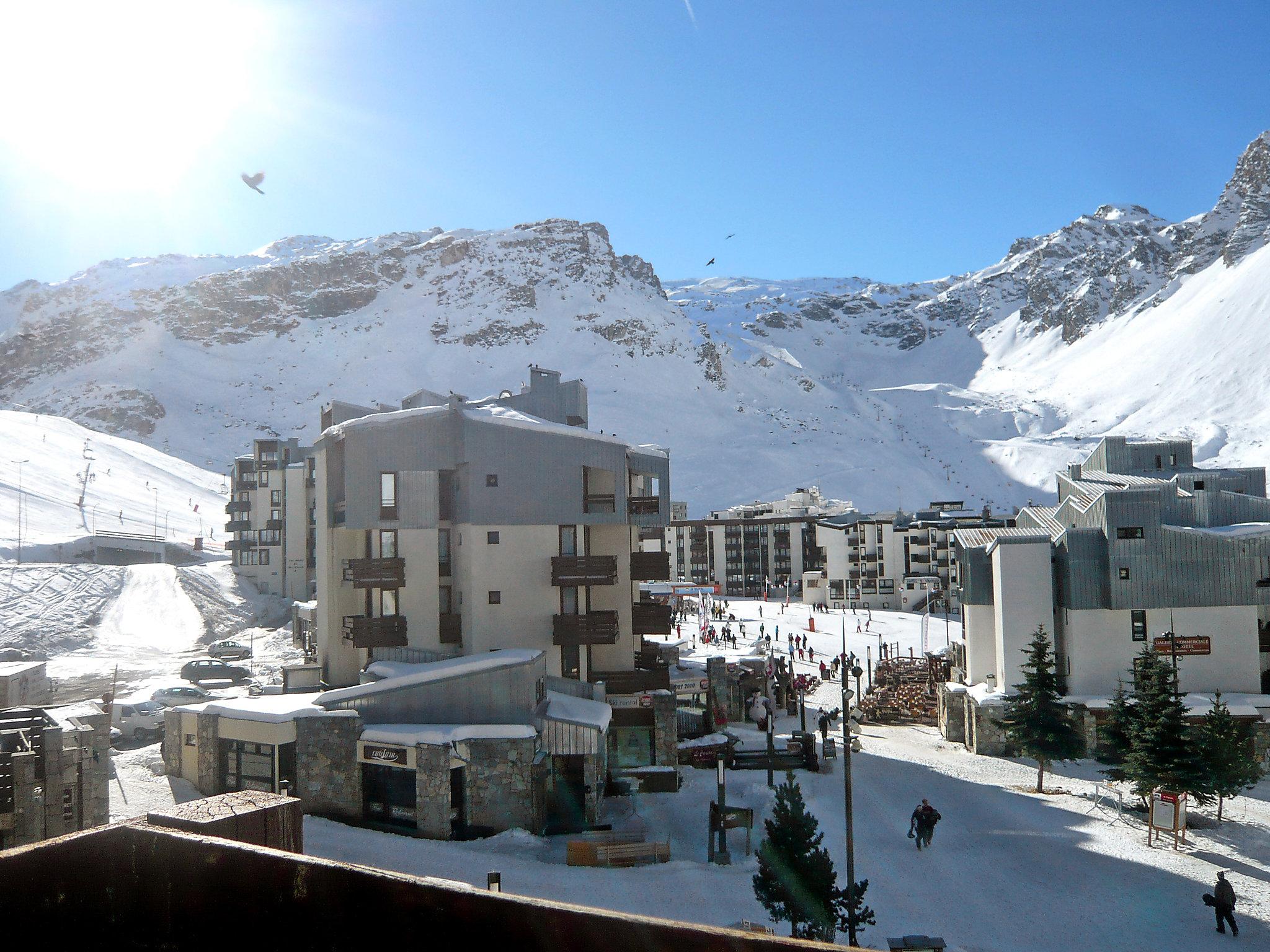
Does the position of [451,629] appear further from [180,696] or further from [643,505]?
[180,696]

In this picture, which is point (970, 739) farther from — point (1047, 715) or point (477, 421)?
point (477, 421)

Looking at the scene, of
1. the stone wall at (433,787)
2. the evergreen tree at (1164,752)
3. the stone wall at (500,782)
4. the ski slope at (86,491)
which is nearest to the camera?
the stone wall at (433,787)

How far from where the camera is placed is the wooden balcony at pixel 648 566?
105ft

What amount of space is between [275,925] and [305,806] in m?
21.1

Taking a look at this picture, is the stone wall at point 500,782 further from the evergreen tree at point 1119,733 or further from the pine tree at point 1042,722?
the pine tree at point 1042,722

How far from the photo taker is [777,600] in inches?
3637

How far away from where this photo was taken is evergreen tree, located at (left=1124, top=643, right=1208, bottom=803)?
924 inches

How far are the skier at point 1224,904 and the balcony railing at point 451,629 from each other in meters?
20.2

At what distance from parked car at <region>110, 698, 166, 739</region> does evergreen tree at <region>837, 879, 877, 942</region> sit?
22.6m

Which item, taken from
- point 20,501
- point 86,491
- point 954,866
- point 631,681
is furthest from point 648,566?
point 86,491

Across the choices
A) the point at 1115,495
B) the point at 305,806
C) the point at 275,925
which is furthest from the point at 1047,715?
the point at 275,925

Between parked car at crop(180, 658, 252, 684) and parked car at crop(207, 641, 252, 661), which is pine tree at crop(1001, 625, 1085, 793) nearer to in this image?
parked car at crop(180, 658, 252, 684)

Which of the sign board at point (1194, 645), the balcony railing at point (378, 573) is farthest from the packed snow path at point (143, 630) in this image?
the sign board at point (1194, 645)

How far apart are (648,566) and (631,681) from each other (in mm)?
3991
